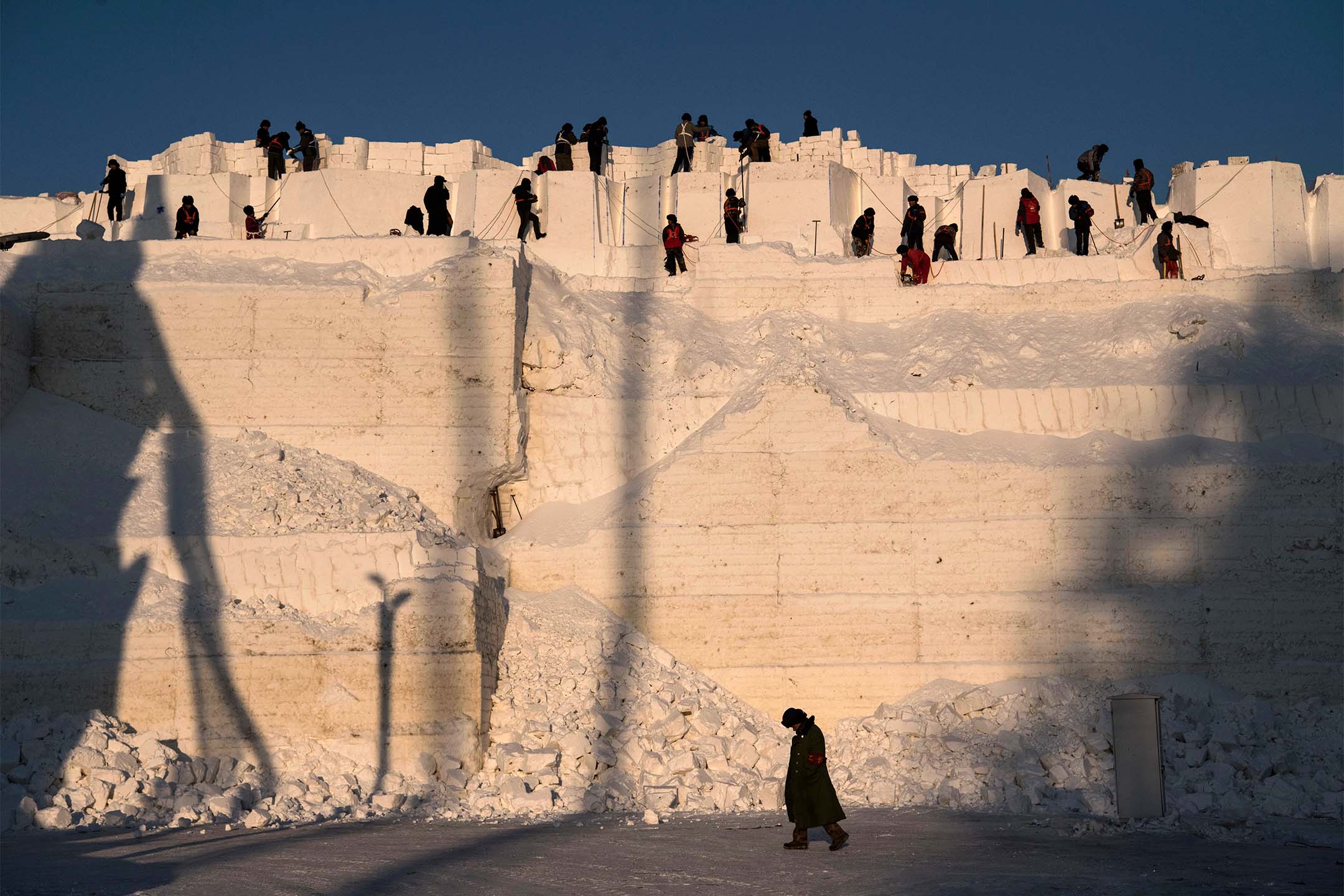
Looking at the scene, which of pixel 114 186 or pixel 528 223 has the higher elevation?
pixel 114 186

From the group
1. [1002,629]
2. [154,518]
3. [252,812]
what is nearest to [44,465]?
[154,518]

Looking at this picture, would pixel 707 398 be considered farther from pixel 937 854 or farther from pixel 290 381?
pixel 937 854

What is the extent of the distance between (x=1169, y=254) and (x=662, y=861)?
12.9 m

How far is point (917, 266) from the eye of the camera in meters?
19.5

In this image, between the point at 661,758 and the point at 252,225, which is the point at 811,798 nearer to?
the point at 661,758

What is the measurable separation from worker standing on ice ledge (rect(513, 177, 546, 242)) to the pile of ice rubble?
6936 mm

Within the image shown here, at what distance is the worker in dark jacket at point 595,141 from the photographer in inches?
900

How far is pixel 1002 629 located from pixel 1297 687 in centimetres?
272

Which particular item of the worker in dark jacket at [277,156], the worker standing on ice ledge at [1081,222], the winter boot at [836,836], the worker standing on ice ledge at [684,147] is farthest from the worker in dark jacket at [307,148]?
the winter boot at [836,836]

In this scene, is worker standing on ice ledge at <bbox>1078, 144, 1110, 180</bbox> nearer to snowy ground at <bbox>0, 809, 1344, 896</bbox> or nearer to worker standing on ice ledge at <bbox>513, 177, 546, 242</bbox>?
worker standing on ice ledge at <bbox>513, 177, 546, 242</bbox>

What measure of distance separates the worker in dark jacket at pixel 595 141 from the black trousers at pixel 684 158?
1.11 m

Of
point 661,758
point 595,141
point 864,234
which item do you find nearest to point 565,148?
point 595,141

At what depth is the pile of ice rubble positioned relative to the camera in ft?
38.7

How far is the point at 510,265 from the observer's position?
16.6m
